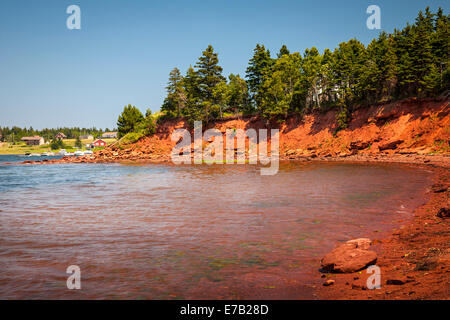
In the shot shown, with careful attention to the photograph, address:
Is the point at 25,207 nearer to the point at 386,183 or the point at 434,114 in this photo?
the point at 386,183

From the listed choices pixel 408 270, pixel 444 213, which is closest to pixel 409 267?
pixel 408 270

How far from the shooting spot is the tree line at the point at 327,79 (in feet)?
143

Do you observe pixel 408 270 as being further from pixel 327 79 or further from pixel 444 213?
pixel 327 79

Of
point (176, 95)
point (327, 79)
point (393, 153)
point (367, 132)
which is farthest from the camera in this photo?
point (176, 95)

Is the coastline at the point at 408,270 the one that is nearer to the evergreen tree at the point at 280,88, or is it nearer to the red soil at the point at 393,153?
the red soil at the point at 393,153

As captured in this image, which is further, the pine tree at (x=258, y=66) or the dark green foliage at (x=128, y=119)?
the dark green foliage at (x=128, y=119)

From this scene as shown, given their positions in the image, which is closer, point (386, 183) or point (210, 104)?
point (386, 183)

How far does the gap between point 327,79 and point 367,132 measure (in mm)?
13169

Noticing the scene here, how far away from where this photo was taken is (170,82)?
2980 inches

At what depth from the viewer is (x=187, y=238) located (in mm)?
10000

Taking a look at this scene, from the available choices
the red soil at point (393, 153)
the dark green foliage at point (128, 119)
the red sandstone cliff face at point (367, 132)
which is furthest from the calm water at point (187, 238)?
the dark green foliage at point (128, 119)

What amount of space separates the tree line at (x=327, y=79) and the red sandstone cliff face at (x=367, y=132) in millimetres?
2107
